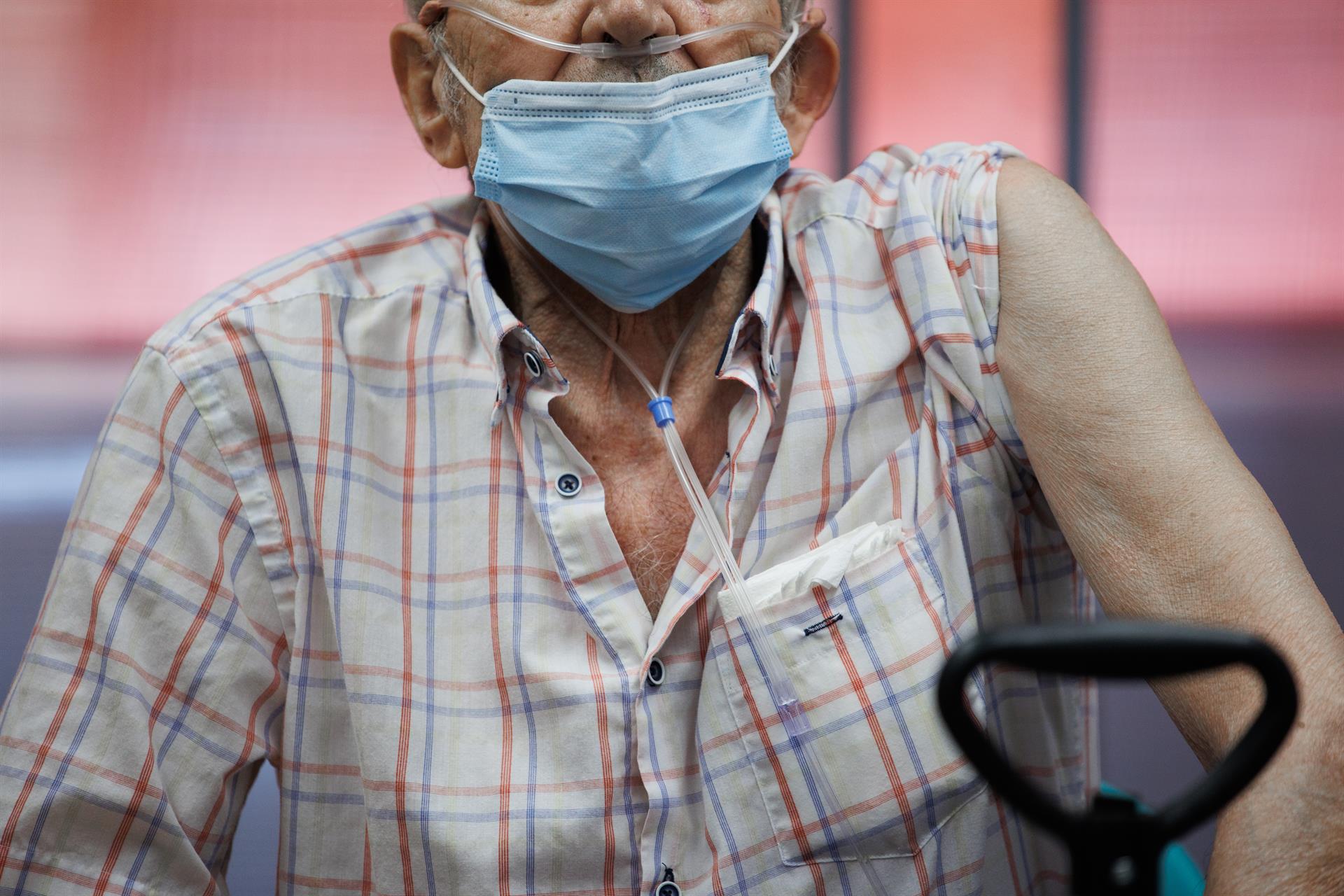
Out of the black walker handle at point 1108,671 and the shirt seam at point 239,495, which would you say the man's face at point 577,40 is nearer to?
the shirt seam at point 239,495

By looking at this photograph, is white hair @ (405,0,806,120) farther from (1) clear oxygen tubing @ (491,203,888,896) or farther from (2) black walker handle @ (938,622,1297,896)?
(2) black walker handle @ (938,622,1297,896)

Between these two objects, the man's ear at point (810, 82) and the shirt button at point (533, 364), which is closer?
the shirt button at point (533, 364)

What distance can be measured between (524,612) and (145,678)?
392 mm

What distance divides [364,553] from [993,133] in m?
1.36

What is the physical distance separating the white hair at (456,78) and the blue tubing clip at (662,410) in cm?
39

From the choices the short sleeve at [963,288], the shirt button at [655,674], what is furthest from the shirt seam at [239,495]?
the short sleeve at [963,288]

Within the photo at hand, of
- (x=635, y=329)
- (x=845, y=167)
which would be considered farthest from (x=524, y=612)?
(x=845, y=167)

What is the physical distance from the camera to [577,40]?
1171mm

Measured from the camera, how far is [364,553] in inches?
47.2

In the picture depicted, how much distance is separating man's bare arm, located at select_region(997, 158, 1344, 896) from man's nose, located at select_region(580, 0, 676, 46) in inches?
15.3

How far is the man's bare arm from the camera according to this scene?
0.84 metres

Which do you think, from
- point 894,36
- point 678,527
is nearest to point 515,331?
point 678,527

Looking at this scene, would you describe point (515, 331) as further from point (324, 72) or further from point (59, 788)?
point (324, 72)

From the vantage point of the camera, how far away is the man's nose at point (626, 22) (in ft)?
3.73
